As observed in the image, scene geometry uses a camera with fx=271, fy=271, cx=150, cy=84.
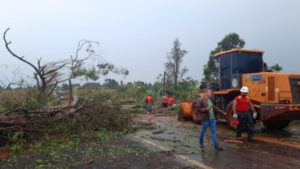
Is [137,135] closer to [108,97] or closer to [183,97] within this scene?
[108,97]

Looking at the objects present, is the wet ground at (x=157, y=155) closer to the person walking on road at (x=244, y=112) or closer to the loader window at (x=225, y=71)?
the person walking on road at (x=244, y=112)

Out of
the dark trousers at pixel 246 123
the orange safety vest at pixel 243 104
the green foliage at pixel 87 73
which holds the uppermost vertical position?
the green foliage at pixel 87 73

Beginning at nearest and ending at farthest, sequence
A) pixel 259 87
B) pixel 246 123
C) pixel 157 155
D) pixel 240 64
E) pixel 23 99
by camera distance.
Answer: pixel 157 155 → pixel 246 123 → pixel 23 99 → pixel 259 87 → pixel 240 64

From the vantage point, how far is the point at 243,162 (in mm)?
5707

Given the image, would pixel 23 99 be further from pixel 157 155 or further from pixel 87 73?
pixel 157 155

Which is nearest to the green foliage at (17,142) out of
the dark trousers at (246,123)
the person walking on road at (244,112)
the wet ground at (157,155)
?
the wet ground at (157,155)

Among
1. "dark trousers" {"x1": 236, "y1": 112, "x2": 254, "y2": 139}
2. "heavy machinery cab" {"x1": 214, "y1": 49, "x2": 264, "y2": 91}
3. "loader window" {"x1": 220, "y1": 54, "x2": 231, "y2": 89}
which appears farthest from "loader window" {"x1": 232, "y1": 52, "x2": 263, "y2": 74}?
"dark trousers" {"x1": 236, "y1": 112, "x2": 254, "y2": 139}

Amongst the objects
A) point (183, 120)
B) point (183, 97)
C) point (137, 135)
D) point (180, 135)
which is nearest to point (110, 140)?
point (137, 135)

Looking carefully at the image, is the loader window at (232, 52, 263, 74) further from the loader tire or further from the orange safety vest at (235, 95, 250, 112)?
the orange safety vest at (235, 95, 250, 112)

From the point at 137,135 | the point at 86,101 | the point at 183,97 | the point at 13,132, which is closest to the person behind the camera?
the point at 13,132

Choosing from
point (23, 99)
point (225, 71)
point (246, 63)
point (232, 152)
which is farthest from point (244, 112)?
point (23, 99)

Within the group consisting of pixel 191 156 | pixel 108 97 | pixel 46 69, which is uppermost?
pixel 46 69

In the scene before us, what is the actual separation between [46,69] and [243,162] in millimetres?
7913

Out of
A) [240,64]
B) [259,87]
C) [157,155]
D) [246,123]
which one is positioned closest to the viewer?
[157,155]
